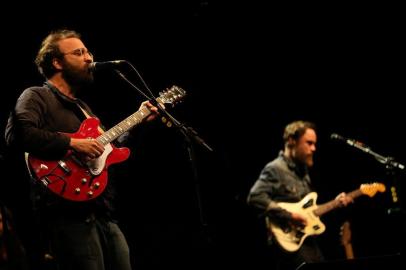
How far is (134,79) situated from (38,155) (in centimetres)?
282

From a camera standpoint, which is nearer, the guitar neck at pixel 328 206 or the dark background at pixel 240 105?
the guitar neck at pixel 328 206

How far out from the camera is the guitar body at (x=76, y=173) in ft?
9.55

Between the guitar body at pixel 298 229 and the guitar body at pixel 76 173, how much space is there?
2.52 meters

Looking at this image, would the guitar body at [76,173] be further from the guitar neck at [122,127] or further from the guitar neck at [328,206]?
the guitar neck at [328,206]

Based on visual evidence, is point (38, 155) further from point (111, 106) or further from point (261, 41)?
point (261, 41)

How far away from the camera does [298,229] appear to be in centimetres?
523

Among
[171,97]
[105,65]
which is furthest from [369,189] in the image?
[105,65]

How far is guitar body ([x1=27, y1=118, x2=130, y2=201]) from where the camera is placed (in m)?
2.91

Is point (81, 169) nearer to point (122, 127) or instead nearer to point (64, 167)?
point (64, 167)

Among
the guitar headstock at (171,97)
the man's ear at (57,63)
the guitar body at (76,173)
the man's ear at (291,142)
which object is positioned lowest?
the man's ear at (291,142)

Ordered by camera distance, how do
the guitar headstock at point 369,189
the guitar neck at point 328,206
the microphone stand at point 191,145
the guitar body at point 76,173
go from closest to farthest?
the guitar body at point 76,173 → the microphone stand at point 191,145 → the guitar neck at point 328,206 → the guitar headstock at point 369,189

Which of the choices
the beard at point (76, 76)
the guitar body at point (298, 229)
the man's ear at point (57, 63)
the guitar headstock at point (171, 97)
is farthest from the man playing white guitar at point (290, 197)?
the man's ear at point (57, 63)

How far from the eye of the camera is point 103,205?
3049 millimetres

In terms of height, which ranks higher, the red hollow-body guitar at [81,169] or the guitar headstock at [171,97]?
the guitar headstock at [171,97]
